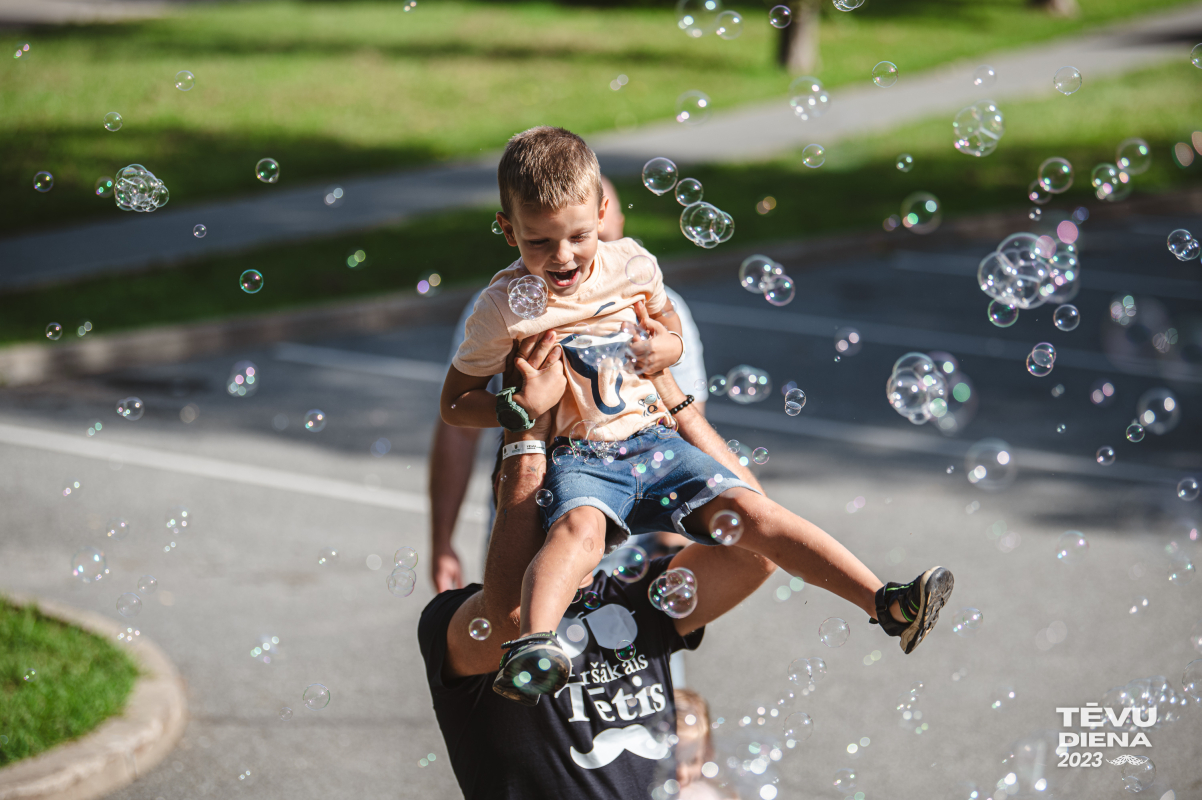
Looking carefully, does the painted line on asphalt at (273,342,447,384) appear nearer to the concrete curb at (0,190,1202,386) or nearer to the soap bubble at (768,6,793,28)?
the concrete curb at (0,190,1202,386)

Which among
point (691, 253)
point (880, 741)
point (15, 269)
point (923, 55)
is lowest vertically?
point (880, 741)

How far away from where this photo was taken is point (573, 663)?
7.65 ft

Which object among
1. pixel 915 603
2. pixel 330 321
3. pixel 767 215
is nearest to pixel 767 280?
pixel 915 603

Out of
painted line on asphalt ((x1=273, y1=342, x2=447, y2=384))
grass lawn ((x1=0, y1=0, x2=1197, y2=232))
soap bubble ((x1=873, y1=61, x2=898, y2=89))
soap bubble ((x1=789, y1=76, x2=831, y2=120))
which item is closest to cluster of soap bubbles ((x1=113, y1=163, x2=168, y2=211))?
soap bubble ((x1=789, y1=76, x2=831, y2=120))

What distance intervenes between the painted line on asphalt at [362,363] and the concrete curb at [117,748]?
3.94 m

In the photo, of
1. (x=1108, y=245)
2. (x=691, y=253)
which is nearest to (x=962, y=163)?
(x=1108, y=245)

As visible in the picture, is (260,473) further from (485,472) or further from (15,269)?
(15,269)

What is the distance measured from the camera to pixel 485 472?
671 cm

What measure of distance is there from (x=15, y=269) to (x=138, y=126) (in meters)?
4.88

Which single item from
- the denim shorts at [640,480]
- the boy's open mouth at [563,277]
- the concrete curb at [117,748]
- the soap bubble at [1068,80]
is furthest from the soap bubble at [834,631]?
the concrete curb at [117,748]

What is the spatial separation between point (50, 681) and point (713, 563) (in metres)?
2.67

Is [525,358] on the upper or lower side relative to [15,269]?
upper

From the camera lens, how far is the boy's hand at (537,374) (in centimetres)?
223

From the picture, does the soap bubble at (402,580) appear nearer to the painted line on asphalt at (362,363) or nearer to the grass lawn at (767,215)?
the painted line on asphalt at (362,363)
